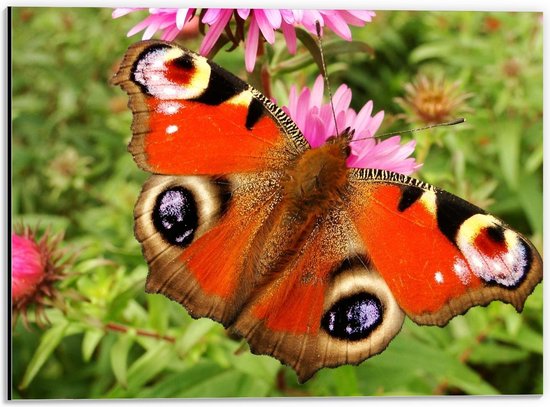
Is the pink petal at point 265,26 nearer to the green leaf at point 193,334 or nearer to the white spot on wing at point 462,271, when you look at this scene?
the white spot on wing at point 462,271

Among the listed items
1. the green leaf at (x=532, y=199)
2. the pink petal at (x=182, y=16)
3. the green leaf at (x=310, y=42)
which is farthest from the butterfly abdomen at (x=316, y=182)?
the green leaf at (x=532, y=199)

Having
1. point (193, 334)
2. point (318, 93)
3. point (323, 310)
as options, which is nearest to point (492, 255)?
point (323, 310)

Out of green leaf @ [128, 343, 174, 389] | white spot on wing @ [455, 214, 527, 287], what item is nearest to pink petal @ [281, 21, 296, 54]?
white spot on wing @ [455, 214, 527, 287]

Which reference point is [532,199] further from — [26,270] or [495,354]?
[26,270]

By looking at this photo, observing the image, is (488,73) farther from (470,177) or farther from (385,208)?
(385,208)

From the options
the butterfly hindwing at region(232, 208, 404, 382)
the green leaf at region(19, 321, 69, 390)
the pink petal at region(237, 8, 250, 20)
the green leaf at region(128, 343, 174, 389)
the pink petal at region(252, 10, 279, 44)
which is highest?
the pink petal at region(237, 8, 250, 20)

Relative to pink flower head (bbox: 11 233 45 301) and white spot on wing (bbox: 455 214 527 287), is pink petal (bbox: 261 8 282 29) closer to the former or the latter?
white spot on wing (bbox: 455 214 527 287)
